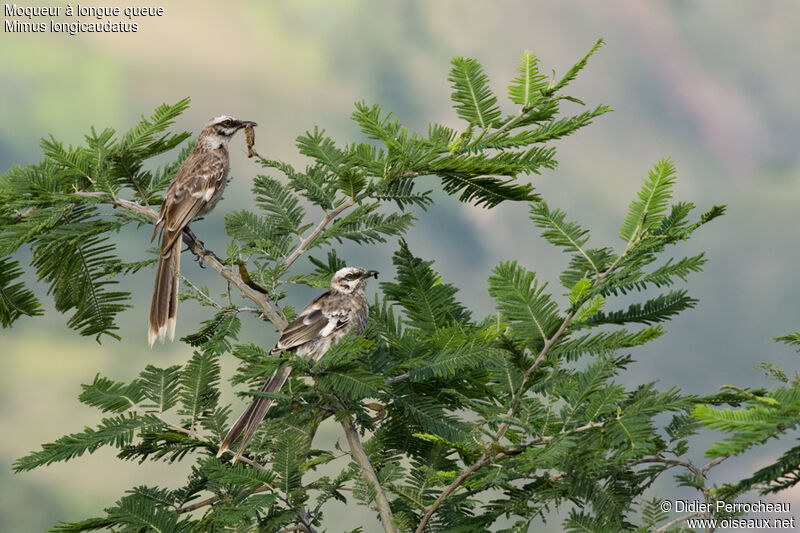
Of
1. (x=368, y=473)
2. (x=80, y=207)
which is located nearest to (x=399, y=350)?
(x=368, y=473)

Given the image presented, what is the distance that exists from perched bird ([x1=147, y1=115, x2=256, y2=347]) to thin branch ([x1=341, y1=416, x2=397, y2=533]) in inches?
55.9

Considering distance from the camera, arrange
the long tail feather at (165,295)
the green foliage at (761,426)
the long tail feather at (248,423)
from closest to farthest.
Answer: the green foliage at (761,426) < the long tail feather at (248,423) < the long tail feather at (165,295)

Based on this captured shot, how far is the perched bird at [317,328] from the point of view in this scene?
4.14 metres

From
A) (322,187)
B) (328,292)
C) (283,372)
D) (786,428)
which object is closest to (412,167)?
(322,187)

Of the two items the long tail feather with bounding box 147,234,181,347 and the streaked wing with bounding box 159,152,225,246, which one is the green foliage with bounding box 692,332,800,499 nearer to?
the long tail feather with bounding box 147,234,181,347

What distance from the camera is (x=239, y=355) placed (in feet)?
11.9

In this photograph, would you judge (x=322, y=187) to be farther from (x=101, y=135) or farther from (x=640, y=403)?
(x=640, y=403)

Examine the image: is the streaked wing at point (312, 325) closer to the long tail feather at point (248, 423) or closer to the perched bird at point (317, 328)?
the perched bird at point (317, 328)

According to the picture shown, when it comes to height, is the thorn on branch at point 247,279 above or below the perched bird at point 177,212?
below

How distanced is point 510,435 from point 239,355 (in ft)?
4.45

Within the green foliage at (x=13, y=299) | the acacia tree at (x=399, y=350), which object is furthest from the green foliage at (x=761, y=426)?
the green foliage at (x=13, y=299)

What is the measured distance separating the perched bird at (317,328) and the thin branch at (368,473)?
1.34ft

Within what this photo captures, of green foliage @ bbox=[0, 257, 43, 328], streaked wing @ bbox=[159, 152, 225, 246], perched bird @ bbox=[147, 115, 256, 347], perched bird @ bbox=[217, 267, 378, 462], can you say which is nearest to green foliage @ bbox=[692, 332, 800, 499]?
perched bird @ bbox=[217, 267, 378, 462]

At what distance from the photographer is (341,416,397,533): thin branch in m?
3.77
